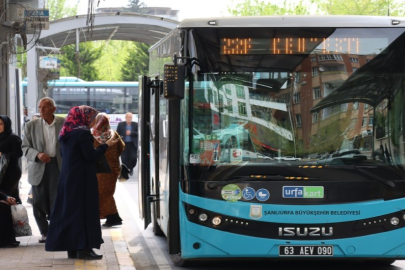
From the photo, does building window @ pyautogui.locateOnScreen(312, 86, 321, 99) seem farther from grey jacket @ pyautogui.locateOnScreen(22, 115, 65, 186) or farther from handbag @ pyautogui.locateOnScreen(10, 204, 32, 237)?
handbag @ pyautogui.locateOnScreen(10, 204, 32, 237)

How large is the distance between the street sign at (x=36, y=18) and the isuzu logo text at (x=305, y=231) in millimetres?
8260

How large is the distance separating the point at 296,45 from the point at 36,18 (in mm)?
Answer: 7909

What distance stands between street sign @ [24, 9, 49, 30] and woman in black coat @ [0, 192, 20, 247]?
557 cm

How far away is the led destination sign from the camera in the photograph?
883cm

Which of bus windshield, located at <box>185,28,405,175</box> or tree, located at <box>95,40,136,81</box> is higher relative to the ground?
tree, located at <box>95,40,136,81</box>

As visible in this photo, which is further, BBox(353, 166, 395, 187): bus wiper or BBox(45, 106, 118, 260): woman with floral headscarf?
BBox(45, 106, 118, 260): woman with floral headscarf

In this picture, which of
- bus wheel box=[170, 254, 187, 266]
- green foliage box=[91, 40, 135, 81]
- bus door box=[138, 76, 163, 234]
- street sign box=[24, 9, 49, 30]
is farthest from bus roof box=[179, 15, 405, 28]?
green foliage box=[91, 40, 135, 81]

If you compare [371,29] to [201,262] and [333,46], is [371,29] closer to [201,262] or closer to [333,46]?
[333,46]

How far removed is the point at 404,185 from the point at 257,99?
1.69 m

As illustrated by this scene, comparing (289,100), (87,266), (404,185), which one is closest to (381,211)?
(404,185)

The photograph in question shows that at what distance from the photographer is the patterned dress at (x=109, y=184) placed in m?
13.2

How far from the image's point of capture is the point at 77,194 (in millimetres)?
9406

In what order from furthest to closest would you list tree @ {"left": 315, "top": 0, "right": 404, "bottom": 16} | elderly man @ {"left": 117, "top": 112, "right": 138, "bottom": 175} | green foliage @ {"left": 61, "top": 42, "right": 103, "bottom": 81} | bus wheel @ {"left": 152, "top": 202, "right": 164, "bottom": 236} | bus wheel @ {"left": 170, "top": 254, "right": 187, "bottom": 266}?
green foliage @ {"left": 61, "top": 42, "right": 103, "bottom": 81} → tree @ {"left": 315, "top": 0, "right": 404, "bottom": 16} → elderly man @ {"left": 117, "top": 112, "right": 138, "bottom": 175} → bus wheel @ {"left": 152, "top": 202, "right": 164, "bottom": 236} → bus wheel @ {"left": 170, "top": 254, "right": 187, "bottom": 266}

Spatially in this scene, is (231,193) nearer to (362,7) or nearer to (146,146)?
(146,146)
